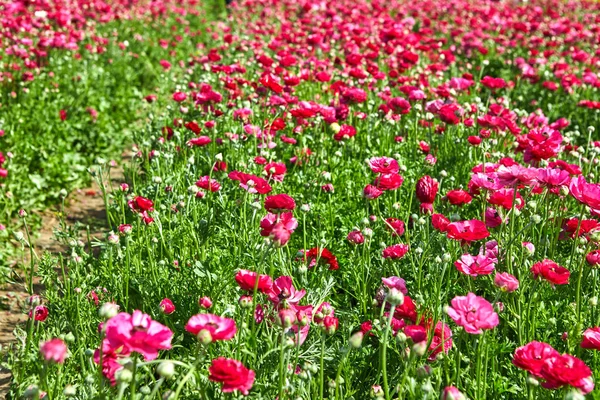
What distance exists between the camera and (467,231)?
7.43 feet

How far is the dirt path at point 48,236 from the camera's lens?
9.96 ft

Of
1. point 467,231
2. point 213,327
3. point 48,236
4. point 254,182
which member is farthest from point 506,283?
point 48,236

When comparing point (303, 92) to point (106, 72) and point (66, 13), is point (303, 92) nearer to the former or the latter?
point (106, 72)

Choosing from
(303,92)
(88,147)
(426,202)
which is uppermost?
(426,202)

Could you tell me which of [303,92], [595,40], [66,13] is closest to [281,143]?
[303,92]

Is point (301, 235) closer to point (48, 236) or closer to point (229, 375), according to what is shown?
point (229, 375)

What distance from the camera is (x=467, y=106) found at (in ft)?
15.1

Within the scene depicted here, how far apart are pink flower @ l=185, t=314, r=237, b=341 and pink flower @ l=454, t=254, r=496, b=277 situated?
0.85 meters

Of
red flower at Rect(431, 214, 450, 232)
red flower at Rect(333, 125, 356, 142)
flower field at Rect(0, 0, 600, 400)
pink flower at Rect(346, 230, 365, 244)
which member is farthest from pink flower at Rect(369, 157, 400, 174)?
red flower at Rect(333, 125, 356, 142)

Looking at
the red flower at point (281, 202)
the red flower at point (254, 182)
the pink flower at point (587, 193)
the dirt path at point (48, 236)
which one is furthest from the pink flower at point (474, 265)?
the dirt path at point (48, 236)

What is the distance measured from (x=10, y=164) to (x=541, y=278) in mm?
3435

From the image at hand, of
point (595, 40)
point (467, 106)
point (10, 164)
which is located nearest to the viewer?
point (10, 164)

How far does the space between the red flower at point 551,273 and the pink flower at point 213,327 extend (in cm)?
106

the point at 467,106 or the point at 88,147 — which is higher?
the point at 467,106
